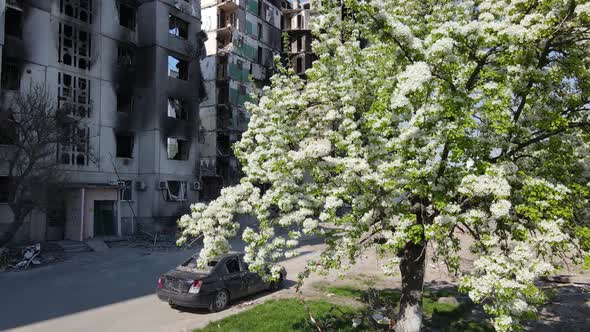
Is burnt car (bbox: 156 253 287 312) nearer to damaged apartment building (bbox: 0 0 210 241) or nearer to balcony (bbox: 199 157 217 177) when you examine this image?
damaged apartment building (bbox: 0 0 210 241)

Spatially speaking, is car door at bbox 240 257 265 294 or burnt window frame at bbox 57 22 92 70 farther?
burnt window frame at bbox 57 22 92 70

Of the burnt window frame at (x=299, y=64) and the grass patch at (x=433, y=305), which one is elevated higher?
the burnt window frame at (x=299, y=64)

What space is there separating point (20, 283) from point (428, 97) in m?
17.5

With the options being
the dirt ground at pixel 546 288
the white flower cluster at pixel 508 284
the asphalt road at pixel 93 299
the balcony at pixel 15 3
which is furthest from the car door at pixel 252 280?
the balcony at pixel 15 3

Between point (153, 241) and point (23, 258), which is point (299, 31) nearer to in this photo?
point (153, 241)

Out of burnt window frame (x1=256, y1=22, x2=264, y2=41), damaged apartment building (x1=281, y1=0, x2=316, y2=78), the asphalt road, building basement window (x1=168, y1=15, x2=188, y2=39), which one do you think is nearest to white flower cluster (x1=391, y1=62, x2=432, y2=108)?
the asphalt road

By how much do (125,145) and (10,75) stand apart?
902cm

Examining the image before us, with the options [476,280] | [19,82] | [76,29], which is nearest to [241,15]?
[76,29]

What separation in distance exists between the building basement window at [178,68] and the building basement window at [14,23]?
431 inches

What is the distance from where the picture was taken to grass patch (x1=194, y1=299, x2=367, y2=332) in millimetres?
10289

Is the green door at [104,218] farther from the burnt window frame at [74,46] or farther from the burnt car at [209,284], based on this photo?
the burnt car at [209,284]

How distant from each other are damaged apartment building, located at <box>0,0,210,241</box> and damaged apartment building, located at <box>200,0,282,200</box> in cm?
583

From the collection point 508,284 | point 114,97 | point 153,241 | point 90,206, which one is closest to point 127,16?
point 114,97

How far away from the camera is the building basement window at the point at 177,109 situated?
33.7 meters
